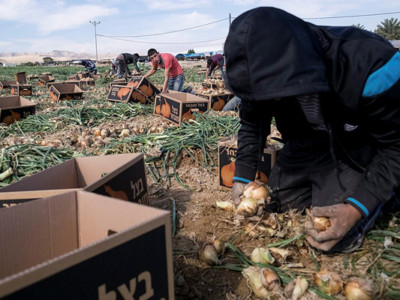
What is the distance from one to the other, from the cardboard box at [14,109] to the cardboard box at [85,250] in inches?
187

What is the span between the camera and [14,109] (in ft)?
17.8

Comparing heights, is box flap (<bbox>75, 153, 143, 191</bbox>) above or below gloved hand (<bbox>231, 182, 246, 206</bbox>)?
above

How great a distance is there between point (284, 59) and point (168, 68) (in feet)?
20.5

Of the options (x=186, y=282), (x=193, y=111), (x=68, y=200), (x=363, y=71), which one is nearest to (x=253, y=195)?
(x=186, y=282)

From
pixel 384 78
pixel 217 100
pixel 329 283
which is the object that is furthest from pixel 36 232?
pixel 217 100

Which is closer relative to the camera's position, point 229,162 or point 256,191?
point 256,191

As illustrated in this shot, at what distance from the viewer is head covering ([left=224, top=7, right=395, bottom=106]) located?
113cm

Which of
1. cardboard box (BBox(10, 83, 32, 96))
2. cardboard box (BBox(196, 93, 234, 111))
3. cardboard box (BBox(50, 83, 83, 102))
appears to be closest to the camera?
cardboard box (BBox(196, 93, 234, 111))

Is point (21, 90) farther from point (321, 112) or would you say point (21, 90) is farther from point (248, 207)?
point (321, 112)

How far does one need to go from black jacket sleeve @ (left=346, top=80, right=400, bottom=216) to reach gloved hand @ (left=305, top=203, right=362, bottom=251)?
43 mm

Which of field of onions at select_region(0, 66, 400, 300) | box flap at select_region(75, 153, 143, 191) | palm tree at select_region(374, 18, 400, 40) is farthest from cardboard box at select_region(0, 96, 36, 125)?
palm tree at select_region(374, 18, 400, 40)

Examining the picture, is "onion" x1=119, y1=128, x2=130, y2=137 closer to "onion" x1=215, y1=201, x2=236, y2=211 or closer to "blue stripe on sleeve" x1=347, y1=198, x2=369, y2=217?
"onion" x1=215, y1=201, x2=236, y2=211

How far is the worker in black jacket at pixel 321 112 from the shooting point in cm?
115

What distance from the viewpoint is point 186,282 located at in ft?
5.21
